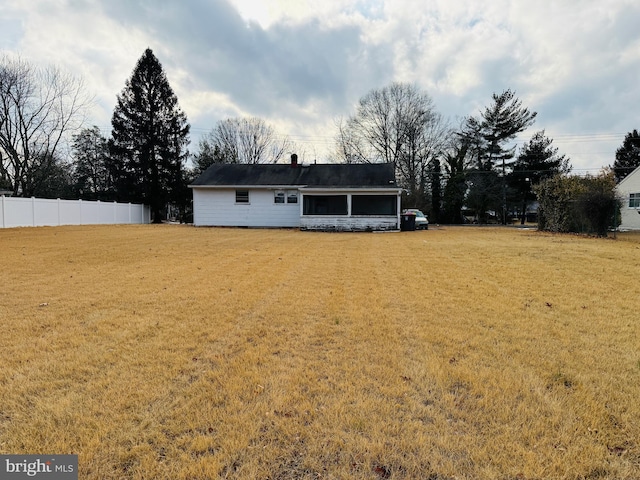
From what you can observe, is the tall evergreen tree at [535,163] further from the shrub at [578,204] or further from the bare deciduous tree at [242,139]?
the bare deciduous tree at [242,139]

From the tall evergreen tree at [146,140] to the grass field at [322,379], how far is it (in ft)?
84.2

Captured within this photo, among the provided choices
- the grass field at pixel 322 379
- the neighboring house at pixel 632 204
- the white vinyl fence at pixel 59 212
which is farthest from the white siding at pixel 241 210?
the neighboring house at pixel 632 204

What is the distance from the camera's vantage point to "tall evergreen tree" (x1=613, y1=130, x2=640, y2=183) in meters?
35.1

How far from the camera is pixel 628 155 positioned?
3588 cm

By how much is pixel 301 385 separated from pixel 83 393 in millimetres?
1582

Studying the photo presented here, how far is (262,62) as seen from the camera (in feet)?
60.5

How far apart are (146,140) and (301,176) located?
16.1 metres

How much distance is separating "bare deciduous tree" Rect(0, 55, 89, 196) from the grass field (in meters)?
28.8

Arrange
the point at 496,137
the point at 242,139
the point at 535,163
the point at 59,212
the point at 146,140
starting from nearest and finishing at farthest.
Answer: the point at 59,212, the point at 146,140, the point at 535,163, the point at 496,137, the point at 242,139

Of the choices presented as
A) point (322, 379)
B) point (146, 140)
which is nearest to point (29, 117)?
point (146, 140)

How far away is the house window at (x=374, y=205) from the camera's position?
2019 cm

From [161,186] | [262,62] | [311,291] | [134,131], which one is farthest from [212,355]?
[134,131]

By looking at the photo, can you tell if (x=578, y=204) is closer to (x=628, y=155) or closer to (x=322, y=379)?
(x=322, y=379)

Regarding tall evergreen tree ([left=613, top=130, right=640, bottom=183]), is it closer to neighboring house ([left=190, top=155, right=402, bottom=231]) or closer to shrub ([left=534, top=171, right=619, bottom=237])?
shrub ([left=534, top=171, right=619, bottom=237])
